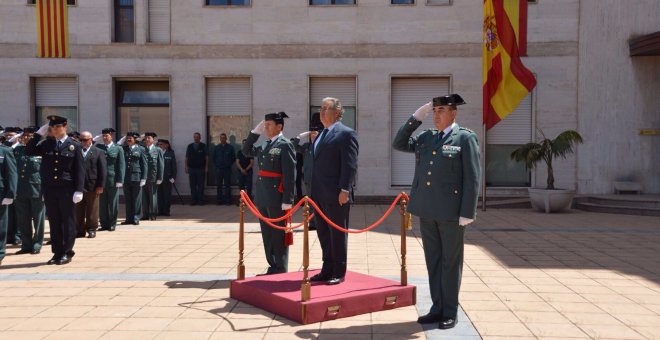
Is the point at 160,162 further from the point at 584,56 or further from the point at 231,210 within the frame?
the point at 584,56

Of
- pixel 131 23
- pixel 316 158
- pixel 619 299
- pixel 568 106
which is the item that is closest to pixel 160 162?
pixel 131 23

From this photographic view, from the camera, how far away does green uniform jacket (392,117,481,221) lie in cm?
503

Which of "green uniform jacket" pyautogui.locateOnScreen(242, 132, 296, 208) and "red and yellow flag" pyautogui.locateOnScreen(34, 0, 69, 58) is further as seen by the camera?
"red and yellow flag" pyautogui.locateOnScreen(34, 0, 69, 58)

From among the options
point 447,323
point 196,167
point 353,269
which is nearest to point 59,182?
point 353,269

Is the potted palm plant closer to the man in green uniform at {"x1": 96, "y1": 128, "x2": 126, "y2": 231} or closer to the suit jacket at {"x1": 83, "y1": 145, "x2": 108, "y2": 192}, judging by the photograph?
the man in green uniform at {"x1": 96, "y1": 128, "x2": 126, "y2": 231}

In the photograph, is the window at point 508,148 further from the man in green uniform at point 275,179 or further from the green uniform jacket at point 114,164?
the man in green uniform at point 275,179

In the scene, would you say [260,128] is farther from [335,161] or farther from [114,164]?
[114,164]

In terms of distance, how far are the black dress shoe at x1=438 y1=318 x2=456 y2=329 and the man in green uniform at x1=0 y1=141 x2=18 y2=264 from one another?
6144 millimetres

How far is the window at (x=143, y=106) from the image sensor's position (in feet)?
58.7

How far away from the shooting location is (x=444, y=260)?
522cm

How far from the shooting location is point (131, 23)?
703 inches

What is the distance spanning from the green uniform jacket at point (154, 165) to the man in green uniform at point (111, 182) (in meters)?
1.21

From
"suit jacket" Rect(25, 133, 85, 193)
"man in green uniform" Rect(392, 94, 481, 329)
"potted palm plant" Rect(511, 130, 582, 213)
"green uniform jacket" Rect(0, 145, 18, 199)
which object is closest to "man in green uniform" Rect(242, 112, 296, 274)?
"man in green uniform" Rect(392, 94, 481, 329)

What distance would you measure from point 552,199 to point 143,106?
40.0 ft
